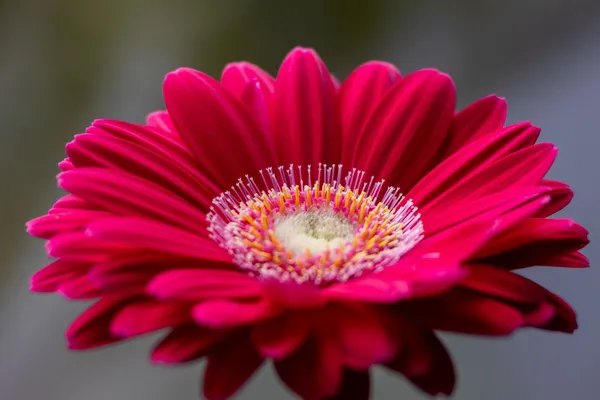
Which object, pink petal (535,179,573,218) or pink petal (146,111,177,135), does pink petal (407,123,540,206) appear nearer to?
pink petal (535,179,573,218)

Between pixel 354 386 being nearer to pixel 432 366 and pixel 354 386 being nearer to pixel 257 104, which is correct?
pixel 432 366

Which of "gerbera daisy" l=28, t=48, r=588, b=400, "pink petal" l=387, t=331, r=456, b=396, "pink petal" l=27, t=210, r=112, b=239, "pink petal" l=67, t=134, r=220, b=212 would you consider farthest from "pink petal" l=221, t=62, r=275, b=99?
"pink petal" l=387, t=331, r=456, b=396

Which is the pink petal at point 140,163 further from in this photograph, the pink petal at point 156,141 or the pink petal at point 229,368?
the pink petal at point 229,368

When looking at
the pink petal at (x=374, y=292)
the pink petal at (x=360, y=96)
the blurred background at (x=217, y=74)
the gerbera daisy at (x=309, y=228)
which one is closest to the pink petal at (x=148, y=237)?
the gerbera daisy at (x=309, y=228)

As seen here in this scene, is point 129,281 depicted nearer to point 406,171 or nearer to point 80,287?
point 80,287

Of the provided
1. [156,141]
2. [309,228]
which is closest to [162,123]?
[156,141]

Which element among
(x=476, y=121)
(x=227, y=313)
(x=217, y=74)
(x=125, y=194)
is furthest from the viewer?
(x=217, y=74)
